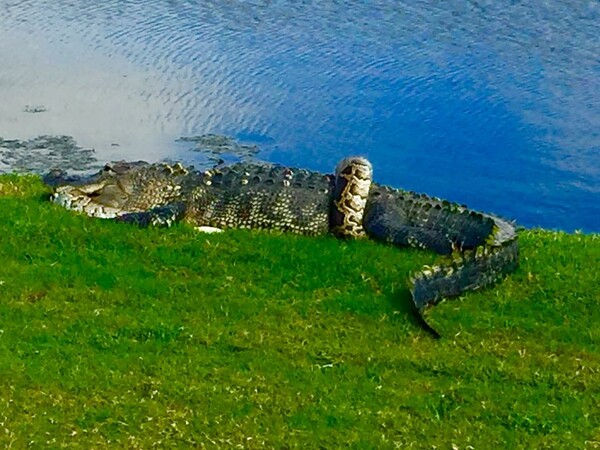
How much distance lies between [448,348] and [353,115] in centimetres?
1287

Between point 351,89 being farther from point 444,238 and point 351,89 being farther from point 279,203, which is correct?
point 444,238

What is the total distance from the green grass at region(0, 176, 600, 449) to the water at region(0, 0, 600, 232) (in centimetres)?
764

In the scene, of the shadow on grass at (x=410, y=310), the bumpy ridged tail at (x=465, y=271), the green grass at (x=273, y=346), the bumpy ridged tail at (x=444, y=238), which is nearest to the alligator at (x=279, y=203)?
the bumpy ridged tail at (x=444, y=238)

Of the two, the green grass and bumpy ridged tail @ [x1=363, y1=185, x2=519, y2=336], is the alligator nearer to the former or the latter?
bumpy ridged tail @ [x1=363, y1=185, x2=519, y2=336]

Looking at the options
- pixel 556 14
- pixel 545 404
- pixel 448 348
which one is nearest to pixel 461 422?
pixel 545 404

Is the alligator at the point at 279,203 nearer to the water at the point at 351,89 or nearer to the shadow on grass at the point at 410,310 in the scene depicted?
the shadow on grass at the point at 410,310

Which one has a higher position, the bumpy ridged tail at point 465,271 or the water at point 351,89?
the bumpy ridged tail at point 465,271

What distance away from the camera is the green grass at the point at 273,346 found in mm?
5945

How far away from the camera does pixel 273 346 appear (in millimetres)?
7059

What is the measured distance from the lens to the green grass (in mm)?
5945

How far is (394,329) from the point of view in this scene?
739cm

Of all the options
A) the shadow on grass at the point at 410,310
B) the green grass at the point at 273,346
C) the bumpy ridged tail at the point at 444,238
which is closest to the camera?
the green grass at the point at 273,346

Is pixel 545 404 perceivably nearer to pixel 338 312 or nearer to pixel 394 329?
pixel 394 329

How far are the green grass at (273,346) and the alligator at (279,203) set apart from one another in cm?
46
